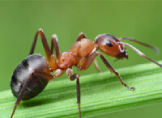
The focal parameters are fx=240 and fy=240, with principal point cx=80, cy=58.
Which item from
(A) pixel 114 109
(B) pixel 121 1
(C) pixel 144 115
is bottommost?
(C) pixel 144 115

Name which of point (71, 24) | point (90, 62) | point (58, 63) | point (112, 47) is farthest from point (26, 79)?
point (71, 24)

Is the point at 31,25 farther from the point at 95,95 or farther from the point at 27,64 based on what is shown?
the point at 95,95

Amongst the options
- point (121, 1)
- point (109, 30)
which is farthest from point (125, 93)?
point (121, 1)

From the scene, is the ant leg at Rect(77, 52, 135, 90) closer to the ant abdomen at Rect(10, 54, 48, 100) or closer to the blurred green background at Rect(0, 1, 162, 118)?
the ant abdomen at Rect(10, 54, 48, 100)

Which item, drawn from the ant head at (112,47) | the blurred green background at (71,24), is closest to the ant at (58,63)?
the ant head at (112,47)

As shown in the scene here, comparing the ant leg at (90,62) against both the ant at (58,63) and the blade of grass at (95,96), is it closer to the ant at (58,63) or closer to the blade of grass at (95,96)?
the ant at (58,63)
